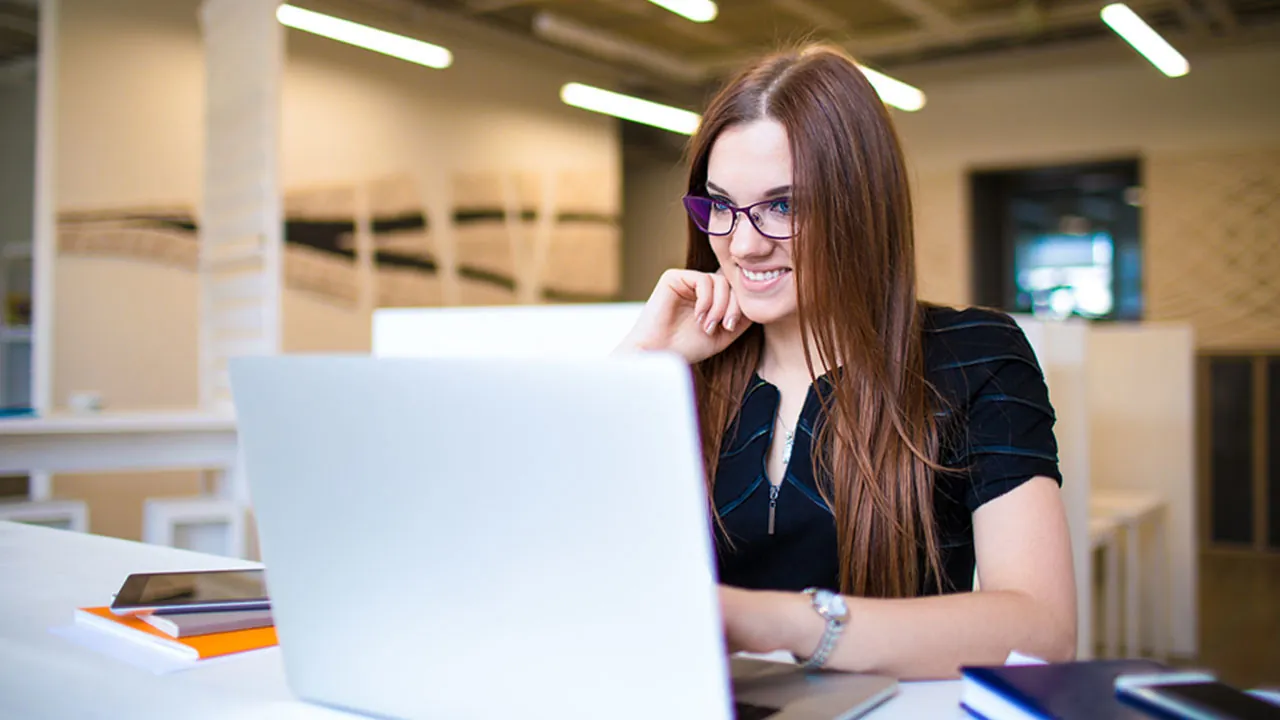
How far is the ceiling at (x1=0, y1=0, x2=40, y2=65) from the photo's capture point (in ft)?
19.0

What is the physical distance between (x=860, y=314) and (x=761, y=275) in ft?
0.45

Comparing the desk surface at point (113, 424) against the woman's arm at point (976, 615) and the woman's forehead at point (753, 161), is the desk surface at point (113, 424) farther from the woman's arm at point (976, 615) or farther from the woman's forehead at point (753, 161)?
the woman's arm at point (976, 615)

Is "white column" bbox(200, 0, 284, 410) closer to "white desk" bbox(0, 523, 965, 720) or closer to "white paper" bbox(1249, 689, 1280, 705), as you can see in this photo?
"white desk" bbox(0, 523, 965, 720)

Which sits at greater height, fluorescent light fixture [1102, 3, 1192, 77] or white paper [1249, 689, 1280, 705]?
fluorescent light fixture [1102, 3, 1192, 77]

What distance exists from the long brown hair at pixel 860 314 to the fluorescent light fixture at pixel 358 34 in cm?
399

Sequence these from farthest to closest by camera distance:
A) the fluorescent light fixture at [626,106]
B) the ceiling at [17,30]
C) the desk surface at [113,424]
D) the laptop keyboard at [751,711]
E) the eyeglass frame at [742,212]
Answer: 1. the fluorescent light fixture at [626,106]
2. the ceiling at [17,30]
3. the desk surface at [113,424]
4. the eyeglass frame at [742,212]
5. the laptop keyboard at [751,711]

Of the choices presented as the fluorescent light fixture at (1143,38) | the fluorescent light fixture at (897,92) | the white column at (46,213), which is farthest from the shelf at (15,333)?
the fluorescent light fixture at (1143,38)

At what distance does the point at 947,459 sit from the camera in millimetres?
1191

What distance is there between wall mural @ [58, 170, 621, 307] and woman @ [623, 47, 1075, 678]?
4.40m

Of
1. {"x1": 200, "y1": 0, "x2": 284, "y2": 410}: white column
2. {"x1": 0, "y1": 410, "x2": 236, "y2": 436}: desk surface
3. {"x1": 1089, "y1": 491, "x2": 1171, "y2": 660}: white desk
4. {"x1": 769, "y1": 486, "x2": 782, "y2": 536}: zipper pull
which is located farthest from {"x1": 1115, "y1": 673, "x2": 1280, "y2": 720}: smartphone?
{"x1": 1089, "y1": 491, "x2": 1171, "y2": 660}: white desk

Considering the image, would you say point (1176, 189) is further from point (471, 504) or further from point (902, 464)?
point (471, 504)

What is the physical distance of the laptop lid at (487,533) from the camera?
0.54 meters

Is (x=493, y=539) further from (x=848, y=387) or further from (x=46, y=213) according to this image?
(x=46, y=213)

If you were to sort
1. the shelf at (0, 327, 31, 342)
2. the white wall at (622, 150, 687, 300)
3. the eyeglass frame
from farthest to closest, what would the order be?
the white wall at (622, 150, 687, 300), the shelf at (0, 327, 31, 342), the eyeglass frame
